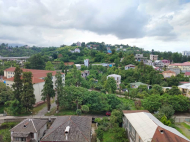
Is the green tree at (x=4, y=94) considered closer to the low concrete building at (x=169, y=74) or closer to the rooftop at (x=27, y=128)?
the rooftop at (x=27, y=128)

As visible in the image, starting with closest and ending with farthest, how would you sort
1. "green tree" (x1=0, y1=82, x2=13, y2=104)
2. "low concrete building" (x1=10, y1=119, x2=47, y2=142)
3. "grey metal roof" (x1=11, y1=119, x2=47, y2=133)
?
"low concrete building" (x1=10, y1=119, x2=47, y2=142), "grey metal roof" (x1=11, y1=119, x2=47, y2=133), "green tree" (x1=0, y1=82, x2=13, y2=104)

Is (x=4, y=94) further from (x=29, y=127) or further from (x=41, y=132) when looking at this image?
(x=41, y=132)

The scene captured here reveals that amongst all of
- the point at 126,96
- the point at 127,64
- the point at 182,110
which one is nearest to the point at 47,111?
the point at 126,96

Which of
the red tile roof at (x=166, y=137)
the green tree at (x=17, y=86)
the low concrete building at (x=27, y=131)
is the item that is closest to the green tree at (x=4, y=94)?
the green tree at (x=17, y=86)

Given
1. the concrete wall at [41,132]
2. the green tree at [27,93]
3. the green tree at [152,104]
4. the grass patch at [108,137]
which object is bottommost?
the grass patch at [108,137]

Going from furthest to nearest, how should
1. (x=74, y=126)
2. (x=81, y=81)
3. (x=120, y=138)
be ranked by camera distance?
(x=81, y=81) < (x=120, y=138) < (x=74, y=126)

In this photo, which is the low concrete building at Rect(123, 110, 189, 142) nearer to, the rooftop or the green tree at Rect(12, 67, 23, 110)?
the rooftop

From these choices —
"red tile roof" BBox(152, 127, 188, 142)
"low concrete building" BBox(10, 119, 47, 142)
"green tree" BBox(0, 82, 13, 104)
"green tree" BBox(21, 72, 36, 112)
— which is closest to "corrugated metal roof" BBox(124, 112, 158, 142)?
"red tile roof" BBox(152, 127, 188, 142)

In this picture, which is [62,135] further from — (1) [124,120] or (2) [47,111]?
(2) [47,111]
